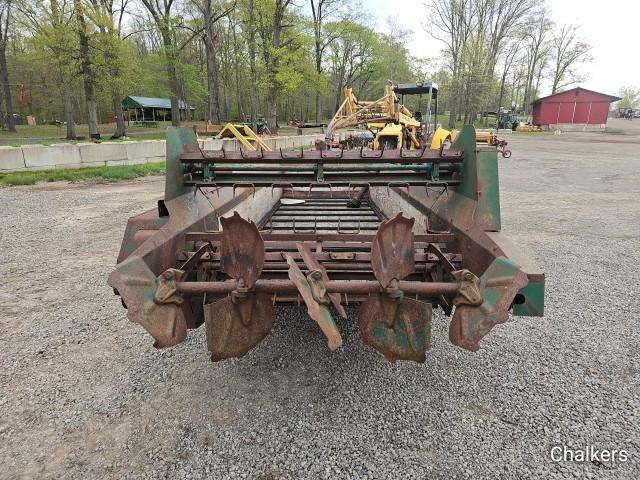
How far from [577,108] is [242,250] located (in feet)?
171

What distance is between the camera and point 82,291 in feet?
12.7

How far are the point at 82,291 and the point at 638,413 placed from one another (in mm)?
4285

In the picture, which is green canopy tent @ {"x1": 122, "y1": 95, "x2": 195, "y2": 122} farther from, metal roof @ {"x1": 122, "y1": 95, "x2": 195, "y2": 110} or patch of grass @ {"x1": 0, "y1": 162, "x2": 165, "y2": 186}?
patch of grass @ {"x1": 0, "y1": 162, "x2": 165, "y2": 186}

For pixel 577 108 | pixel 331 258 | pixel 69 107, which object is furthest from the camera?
pixel 577 108

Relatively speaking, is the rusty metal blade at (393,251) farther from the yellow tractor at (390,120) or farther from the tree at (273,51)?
the tree at (273,51)

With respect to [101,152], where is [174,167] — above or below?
above

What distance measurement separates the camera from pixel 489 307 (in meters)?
1.83

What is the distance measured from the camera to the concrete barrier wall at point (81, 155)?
10844 millimetres

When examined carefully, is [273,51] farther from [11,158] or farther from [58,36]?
[11,158]

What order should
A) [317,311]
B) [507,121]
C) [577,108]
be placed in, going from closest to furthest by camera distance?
[317,311], [507,121], [577,108]

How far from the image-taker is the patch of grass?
32.7 ft

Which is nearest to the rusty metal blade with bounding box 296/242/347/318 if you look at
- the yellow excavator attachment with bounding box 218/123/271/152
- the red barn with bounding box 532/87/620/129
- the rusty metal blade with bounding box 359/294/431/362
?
the rusty metal blade with bounding box 359/294/431/362

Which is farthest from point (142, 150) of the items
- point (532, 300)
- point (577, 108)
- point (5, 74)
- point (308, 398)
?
point (577, 108)

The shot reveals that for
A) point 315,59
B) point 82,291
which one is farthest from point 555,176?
point 315,59
